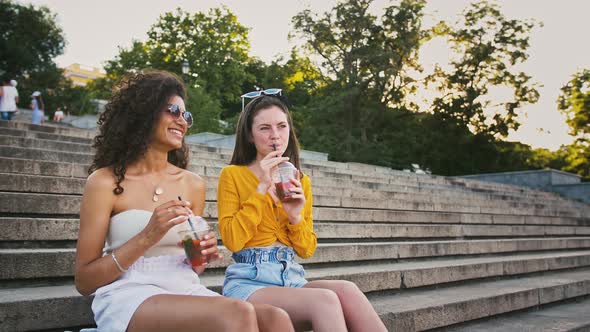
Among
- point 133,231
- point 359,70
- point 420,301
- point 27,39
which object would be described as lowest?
point 420,301

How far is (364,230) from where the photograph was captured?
5.77 m

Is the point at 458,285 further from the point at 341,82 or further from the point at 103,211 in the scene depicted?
the point at 341,82

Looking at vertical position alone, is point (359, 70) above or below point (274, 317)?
above

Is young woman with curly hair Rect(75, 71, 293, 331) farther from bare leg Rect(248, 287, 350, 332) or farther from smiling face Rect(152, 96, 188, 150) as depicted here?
bare leg Rect(248, 287, 350, 332)

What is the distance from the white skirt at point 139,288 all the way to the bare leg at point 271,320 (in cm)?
36

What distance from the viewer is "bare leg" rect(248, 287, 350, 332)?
2.41 meters

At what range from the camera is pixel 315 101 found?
26.3 m

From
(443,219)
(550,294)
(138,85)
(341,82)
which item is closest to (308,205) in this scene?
(138,85)

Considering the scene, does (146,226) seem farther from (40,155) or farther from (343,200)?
(343,200)

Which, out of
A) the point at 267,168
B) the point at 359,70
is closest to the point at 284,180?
the point at 267,168

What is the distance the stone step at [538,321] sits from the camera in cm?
411

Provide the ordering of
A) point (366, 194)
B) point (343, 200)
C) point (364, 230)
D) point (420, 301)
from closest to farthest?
point (420, 301) → point (364, 230) → point (343, 200) → point (366, 194)

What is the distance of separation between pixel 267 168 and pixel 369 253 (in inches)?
104

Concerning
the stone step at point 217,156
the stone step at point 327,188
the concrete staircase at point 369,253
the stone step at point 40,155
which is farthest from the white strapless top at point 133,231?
the stone step at point 217,156
